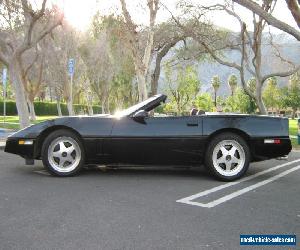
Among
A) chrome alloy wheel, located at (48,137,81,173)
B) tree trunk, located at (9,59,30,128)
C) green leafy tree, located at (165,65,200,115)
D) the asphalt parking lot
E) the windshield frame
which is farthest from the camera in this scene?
green leafy tree, located at (165,65,200,115)

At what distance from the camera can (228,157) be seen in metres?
6.30

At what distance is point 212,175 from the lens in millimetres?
6316

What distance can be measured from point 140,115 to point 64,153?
127 centimetres

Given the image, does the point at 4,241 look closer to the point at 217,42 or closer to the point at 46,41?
the point at 217,42

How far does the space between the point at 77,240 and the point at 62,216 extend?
749 millimetres

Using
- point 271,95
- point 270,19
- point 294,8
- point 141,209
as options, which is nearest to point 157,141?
point 141,209

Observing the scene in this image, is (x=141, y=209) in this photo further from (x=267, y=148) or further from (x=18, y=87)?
(x=18, y=87)

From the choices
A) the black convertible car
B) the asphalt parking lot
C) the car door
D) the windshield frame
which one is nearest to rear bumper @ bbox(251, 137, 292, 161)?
the black convertible car

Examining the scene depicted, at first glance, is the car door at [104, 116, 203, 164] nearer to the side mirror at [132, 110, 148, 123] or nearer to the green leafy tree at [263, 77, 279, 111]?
the side mirror at [132, 110, 148, 123]

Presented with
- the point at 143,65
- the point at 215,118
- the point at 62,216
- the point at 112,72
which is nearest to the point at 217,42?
the point at 143,65

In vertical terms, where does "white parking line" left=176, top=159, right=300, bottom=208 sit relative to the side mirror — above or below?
below

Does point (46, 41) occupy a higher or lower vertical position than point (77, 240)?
higher

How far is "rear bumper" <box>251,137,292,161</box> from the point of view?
6.32 metres

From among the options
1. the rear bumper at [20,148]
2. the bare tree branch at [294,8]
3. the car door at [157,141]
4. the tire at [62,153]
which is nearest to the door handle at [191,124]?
the car door at [157,141]
